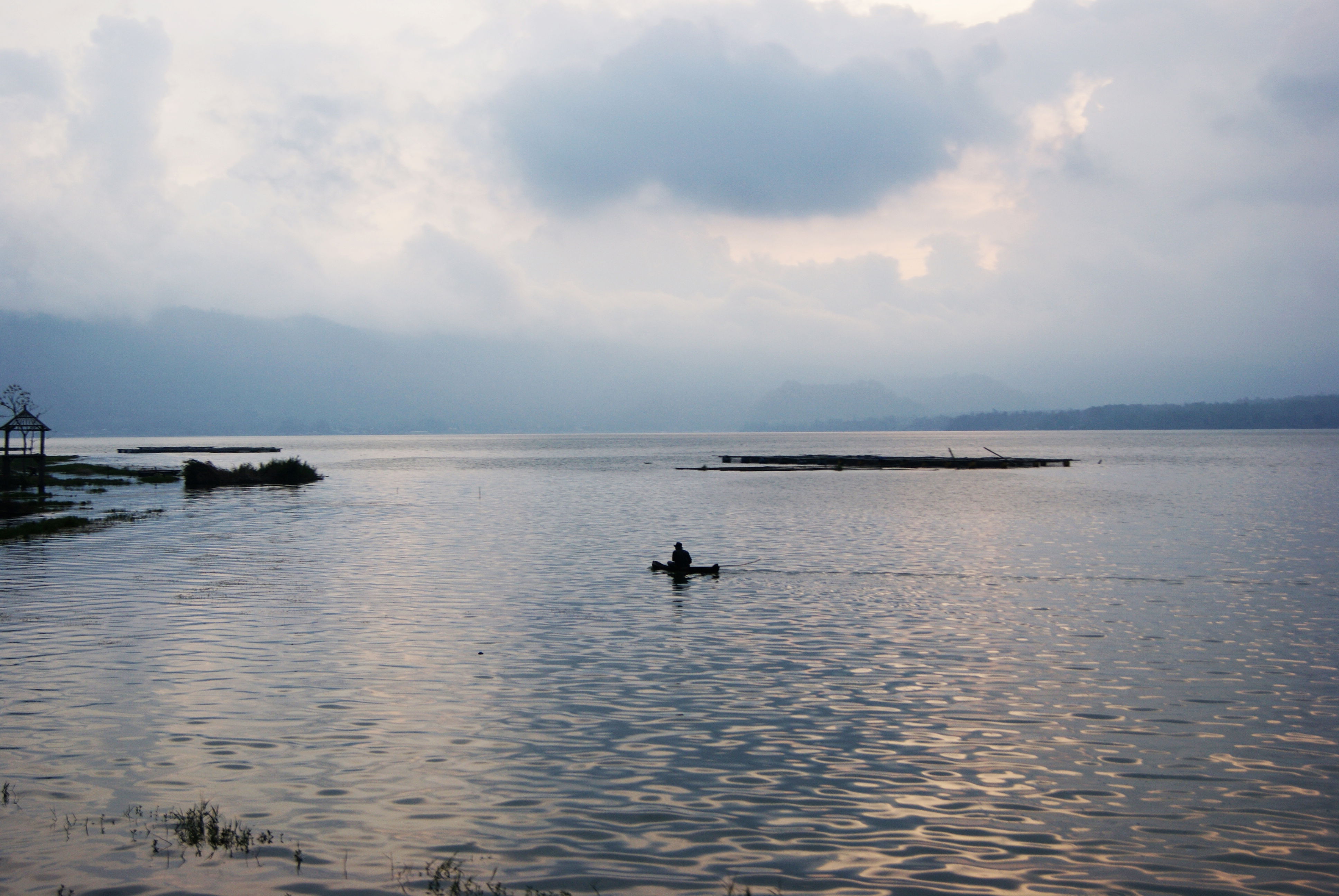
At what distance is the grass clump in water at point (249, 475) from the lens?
9331 centimetres

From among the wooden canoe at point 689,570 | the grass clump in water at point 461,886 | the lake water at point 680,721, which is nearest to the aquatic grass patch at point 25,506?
the lake water at point 680,721

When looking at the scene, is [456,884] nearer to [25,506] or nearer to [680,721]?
[680,721]

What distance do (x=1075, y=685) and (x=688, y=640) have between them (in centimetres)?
939

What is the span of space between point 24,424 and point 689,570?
2613 inches

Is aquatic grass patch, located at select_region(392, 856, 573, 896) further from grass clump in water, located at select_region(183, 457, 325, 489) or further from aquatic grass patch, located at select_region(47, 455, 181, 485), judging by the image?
aquatic grass patch, located at select_region(47, 455, 181, 485)

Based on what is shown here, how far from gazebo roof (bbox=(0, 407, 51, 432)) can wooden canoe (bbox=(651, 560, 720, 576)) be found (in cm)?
5704

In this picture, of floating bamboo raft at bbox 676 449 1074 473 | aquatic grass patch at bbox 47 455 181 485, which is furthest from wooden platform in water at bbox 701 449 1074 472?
aquatic grass patch at bbox 47 455 181 485

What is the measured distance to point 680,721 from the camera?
17.3 meters

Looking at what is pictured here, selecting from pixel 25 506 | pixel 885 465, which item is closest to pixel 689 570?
pixel 25 506

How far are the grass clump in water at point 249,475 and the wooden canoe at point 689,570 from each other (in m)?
69.9

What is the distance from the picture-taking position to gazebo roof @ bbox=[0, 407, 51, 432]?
72.2 m

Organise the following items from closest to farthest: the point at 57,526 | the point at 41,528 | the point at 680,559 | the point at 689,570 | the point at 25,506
→ the point at 680,559 < the point at 689,570 < the point at 41,528 < the point at 57,526 < the point at 25,506

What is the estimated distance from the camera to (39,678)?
20172 millimetres

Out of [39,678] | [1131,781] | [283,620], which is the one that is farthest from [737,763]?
[283,620]
